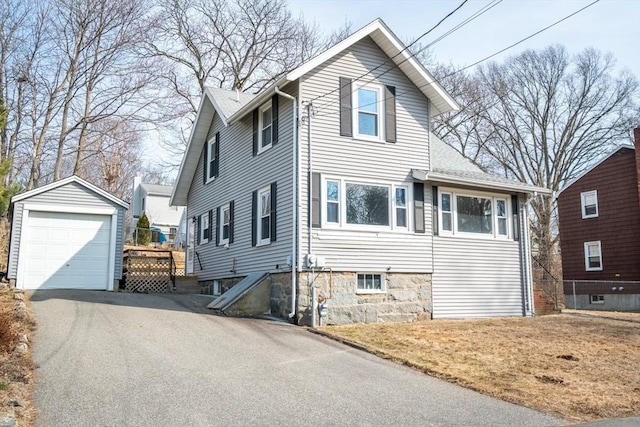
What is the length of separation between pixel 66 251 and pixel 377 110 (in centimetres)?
1018

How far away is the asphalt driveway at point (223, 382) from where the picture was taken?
22.2 ft

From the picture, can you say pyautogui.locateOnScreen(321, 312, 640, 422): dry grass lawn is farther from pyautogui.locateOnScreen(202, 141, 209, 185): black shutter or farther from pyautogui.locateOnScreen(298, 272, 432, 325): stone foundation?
pyautogui.locateOnScreen(202, 141, 209, 185): black shutter

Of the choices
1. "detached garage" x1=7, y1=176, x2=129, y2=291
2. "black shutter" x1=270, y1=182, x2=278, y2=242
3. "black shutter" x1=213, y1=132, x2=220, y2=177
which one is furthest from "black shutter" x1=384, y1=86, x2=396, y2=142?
"detached garage" x1=7, y1=176, x2=129, y2=291

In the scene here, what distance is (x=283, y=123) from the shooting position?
595 inches

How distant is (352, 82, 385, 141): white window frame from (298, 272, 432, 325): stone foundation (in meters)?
3.61

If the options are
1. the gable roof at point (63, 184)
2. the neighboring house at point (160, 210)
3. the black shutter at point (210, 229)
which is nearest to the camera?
the gable roof at point (63, 184)

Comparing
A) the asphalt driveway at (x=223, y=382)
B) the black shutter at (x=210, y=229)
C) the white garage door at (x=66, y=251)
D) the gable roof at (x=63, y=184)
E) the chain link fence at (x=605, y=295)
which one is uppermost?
the gable roof at (x=63, y=184)

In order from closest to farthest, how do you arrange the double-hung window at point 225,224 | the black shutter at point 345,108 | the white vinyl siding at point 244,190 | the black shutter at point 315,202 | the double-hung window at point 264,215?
the black shutter at point 315,202 < the white vinyl siding at point 244,190 < the black shutter at point 345,108 < the double-hung window at point 264,215 < the double-hung window at point 225,224

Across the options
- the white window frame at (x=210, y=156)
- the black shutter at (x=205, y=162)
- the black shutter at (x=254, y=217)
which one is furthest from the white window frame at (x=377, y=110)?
the black shutter at (x=205, y=162)

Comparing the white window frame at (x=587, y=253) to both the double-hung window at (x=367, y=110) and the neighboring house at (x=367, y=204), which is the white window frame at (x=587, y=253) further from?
the double-hung window at (x=367, y=110)

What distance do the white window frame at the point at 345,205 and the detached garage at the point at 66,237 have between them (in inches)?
288

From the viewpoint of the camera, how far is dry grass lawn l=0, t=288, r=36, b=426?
6.30 meters

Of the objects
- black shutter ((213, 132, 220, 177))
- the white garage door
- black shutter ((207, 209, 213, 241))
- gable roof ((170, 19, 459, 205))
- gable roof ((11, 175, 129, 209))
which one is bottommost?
the white garage door

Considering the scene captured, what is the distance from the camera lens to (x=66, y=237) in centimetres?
1747
